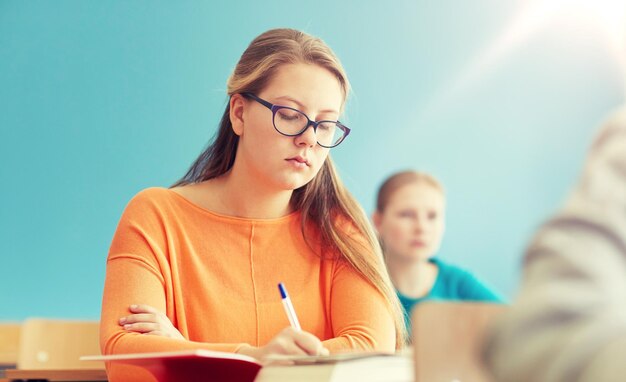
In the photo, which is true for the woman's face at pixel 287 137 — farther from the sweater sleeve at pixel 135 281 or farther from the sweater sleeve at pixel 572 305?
the sweater sleeve at pixel 572 305

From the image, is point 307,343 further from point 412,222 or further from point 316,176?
point 412,222

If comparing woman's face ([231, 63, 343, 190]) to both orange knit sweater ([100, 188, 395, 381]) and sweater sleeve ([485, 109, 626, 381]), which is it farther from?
sweater sleeve ([485, 109, 626, 381])

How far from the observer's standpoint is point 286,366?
0.79 meters

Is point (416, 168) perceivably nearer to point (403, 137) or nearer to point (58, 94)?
point (403, 137)

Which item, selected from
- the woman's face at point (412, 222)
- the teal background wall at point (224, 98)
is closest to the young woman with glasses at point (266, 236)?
the woman's face at point (412, 222)

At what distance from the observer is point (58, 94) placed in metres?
4.11

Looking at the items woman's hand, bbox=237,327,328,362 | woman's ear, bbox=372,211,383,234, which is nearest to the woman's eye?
woman's hand, bbox=237,327,328,362

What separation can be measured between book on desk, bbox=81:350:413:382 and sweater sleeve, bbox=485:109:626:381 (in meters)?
0.45

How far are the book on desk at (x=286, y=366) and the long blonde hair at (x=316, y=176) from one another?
726 millimetres

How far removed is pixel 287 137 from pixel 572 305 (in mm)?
1230

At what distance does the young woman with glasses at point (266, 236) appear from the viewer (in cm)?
149

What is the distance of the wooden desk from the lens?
1.70m

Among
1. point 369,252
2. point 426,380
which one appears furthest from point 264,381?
point 369,252

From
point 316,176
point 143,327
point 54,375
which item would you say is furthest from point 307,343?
point 54,375
